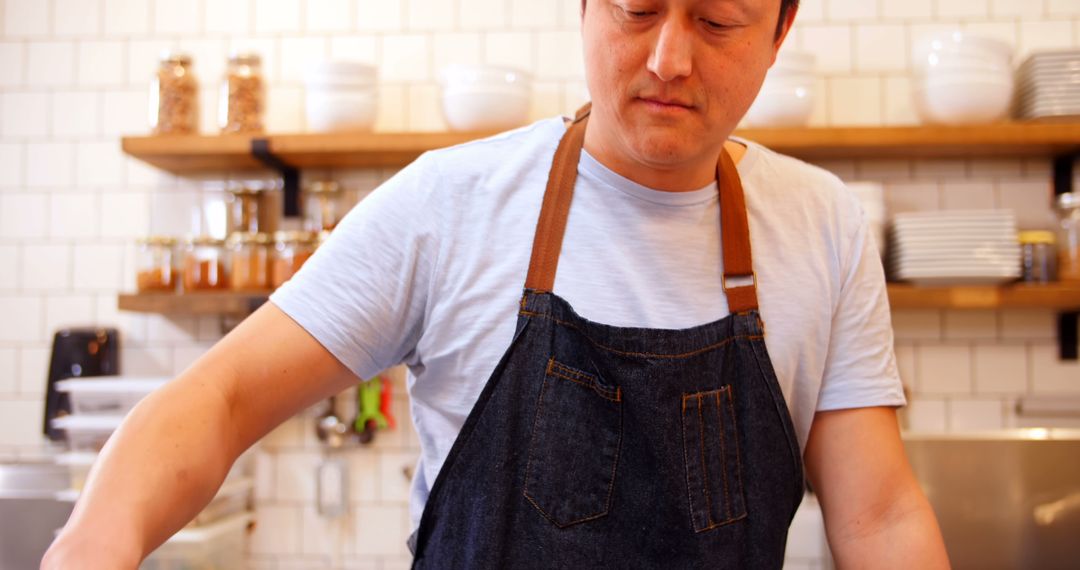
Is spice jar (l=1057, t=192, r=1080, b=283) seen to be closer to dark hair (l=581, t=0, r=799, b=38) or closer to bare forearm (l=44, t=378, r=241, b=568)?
dark hair (l=581, t=0, r=799, b=38)

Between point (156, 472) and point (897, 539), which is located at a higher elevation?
point (156, 472)

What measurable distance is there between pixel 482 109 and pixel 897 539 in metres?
1.62

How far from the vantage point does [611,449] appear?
1.10 meters

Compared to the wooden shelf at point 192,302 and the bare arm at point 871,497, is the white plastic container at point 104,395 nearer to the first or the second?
the wooden shelf at point 192,302

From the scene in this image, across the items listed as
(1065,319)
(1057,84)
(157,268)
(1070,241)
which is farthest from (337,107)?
(1065,319)

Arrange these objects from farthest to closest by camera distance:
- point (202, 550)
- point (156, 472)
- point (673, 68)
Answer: point (202, 550) < point (673, 68) < point (156, 472)

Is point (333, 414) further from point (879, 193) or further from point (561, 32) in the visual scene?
point (879, 193)

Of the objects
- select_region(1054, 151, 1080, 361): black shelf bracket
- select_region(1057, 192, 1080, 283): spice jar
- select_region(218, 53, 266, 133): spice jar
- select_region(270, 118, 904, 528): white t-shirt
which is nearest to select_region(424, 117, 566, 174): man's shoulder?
select_region(270, 118, 904, 528): white t-shirt

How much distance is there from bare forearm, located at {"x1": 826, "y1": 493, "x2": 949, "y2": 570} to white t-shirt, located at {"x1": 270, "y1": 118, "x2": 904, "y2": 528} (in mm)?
136

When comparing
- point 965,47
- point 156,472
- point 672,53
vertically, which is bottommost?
point 156,472

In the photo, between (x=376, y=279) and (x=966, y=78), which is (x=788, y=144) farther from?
(x=376, y=279)

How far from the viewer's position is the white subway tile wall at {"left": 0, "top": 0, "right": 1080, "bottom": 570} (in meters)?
2.63

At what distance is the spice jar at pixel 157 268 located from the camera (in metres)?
2.59

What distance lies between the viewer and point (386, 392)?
105 inches
